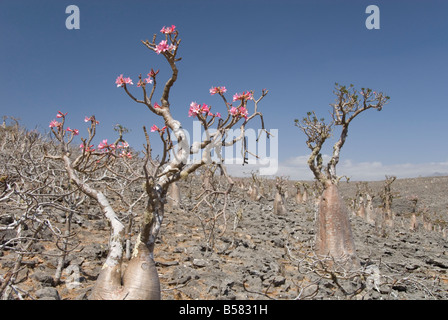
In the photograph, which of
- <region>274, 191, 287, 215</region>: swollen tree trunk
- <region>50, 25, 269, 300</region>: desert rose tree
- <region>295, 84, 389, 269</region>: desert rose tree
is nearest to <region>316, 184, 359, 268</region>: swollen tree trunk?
<region>295, 84, 389, 269</region>: desert rose tree

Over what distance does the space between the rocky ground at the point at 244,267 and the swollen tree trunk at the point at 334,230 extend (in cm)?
39

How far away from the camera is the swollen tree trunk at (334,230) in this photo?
239 inches

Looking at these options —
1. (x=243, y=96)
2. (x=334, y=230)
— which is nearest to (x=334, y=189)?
(x=334, y=230)

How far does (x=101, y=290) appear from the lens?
8.85 ft

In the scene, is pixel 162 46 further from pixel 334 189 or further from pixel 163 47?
pixel 334 189

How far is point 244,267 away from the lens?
18.4ft

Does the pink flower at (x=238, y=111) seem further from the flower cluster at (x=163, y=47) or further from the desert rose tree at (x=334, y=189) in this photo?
the desert rose tree at (x=334, y=189)

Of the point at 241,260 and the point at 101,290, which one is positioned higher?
the point at 101,290

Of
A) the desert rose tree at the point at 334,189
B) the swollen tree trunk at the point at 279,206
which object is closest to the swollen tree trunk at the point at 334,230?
the desert rose tree at the point at 334,189

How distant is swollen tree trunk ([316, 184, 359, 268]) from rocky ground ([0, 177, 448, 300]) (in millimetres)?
389
